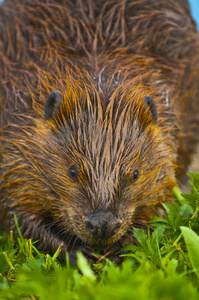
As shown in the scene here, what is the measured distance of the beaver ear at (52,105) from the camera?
3006 millimetres

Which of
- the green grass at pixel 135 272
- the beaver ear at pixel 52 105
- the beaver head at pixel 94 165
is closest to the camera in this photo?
the green grass at pixel 135 272

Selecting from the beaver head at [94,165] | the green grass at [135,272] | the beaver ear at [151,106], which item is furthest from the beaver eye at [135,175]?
the beaver ear at [151,106]

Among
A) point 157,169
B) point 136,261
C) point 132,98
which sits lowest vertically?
point 136,261

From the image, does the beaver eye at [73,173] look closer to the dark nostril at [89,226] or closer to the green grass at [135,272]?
the dark nostril at [89,226]

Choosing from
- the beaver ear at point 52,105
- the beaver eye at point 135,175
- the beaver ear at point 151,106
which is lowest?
the beaver eye at point 135,175

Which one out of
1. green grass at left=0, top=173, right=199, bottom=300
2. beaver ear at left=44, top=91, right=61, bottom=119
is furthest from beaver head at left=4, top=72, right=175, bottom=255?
green grass at left=0, top=173, right=199, bottom=300

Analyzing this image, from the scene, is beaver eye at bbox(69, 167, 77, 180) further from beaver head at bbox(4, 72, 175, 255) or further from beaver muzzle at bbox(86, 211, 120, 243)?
beaver muzzle at bbox(86, 211, 120, 243)

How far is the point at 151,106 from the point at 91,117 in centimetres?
52

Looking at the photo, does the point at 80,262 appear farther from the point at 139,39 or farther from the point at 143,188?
the point at 139,39

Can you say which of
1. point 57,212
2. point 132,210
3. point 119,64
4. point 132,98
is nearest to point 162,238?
point 132,210

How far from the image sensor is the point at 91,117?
9.37 feet

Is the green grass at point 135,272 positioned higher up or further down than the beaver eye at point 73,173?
further down

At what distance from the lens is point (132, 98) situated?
3.05 metres

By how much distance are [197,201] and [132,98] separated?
0.80 metres
